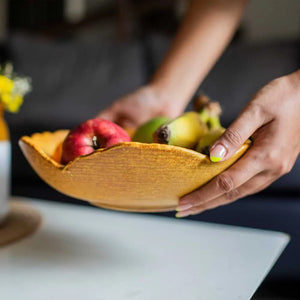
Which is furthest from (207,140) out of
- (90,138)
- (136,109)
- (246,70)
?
(246,70)

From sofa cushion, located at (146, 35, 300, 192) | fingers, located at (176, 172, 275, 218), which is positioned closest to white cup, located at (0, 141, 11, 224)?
fingers, located at (176, 172, 275, 218)

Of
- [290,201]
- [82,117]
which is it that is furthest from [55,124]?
[290,201]

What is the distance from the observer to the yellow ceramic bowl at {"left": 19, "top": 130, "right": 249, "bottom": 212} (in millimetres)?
497

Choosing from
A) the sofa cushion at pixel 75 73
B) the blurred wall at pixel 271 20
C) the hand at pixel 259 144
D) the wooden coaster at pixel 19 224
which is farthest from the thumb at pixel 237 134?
the blurred wall at pixel 271 20

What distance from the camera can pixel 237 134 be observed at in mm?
515

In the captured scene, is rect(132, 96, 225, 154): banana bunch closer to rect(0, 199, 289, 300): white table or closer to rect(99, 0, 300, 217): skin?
rect(99, 0, 300, 217): skin

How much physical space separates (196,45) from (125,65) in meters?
1.40

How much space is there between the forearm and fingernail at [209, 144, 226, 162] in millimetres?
513

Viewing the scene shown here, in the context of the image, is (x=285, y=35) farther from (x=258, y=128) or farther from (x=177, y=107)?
(x=258, y=128)

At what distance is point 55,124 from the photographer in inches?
65.8

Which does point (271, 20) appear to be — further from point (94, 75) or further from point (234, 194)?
point (234, 194)

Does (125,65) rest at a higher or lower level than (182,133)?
lower

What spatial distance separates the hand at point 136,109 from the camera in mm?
937

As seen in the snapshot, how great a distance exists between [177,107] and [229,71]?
52.1 inches
